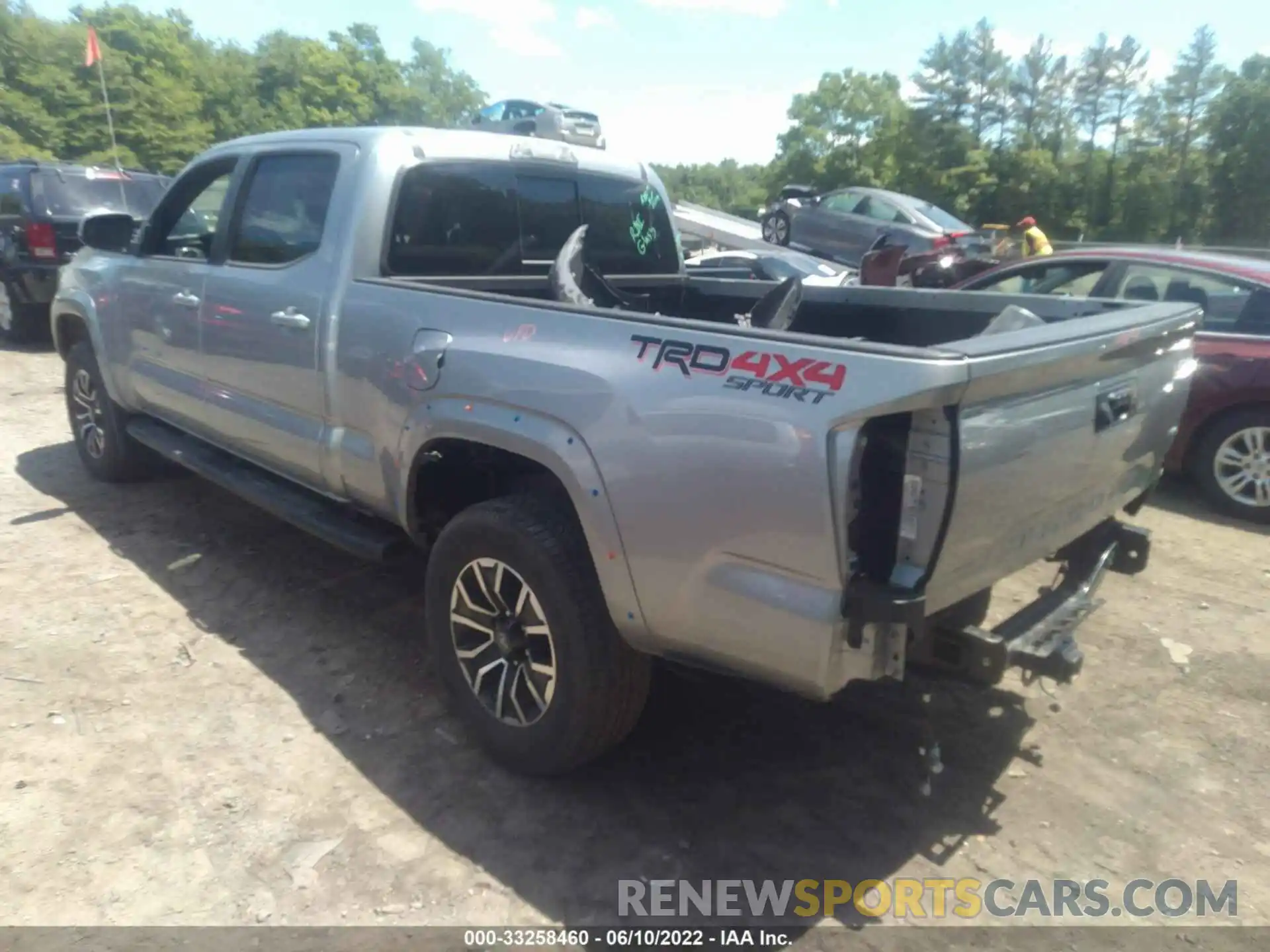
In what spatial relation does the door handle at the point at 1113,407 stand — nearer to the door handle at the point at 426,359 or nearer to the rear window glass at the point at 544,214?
the door handle at the point at 426,359

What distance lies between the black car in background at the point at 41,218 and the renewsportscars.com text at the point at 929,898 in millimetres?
9618

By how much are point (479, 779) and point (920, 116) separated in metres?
62.2

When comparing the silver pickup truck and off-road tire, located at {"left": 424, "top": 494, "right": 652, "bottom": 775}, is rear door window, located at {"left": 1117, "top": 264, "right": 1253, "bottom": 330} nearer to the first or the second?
the silver pickup truck

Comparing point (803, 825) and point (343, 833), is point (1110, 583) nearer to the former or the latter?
point (803, 825)

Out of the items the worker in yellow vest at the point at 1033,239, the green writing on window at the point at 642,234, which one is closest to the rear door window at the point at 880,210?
the worker in yellow vest at the point at 1033,239

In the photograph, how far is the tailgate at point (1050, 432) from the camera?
224 centimetres

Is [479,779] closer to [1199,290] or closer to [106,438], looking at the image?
[106,438]

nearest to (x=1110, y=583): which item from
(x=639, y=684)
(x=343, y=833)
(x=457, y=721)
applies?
(x=639, y=684)

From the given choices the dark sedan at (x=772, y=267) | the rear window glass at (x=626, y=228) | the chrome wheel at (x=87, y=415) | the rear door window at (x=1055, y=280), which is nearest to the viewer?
the rear window glass at (x=626, y=228)

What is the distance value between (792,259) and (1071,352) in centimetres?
1169

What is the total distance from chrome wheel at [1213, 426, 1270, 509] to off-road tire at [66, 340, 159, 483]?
682 centimetres

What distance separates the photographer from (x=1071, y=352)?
2.46 m

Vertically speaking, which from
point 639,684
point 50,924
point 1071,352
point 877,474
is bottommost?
point 50,924

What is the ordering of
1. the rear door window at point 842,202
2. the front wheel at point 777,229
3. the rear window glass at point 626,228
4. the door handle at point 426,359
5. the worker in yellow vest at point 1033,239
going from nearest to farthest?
the door handle at point 426,359
the rear window glass at point 626,228
the worker in yellow vest at point 1033,239
the rear door window at point 842,202
the front wheel at point 777,229
